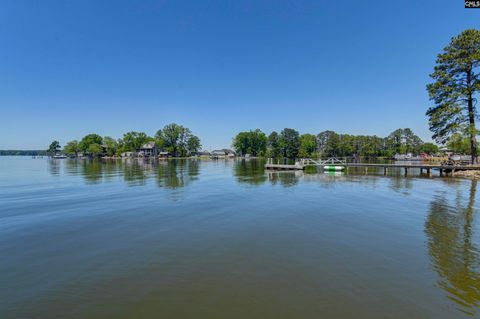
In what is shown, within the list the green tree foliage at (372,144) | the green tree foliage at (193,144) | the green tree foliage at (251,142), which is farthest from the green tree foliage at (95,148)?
the green tree foliage at (372,144)

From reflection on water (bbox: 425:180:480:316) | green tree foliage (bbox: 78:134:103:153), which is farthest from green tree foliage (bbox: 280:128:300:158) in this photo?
reflection on water (bbox: 425:180:480:316)

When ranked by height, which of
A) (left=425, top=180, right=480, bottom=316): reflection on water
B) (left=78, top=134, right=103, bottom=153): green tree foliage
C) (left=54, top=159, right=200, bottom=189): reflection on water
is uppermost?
(left=78, top=134, right=103, bottom=153): green tree foliage

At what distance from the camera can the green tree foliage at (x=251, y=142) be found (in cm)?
15012

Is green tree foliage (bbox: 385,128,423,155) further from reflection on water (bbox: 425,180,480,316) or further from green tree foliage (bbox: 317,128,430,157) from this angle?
reflection on water (bbox: 425,180,480,316)

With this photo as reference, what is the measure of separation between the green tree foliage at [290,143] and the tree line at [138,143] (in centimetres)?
5155

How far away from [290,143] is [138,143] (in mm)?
84488

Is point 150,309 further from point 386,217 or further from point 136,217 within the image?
point 386,217

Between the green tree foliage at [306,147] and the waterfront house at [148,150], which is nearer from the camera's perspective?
the green tree foliage at [306,147]

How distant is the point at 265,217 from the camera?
1268cm

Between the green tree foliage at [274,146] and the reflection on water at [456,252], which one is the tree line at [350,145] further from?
the reflection on water at [456,252]

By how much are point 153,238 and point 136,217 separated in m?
3.79

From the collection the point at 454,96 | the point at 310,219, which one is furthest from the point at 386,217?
the point at 454,96

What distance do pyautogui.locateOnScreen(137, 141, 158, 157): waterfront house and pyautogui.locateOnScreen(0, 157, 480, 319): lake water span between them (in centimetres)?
12137

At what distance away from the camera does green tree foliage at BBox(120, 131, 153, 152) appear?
133 m
